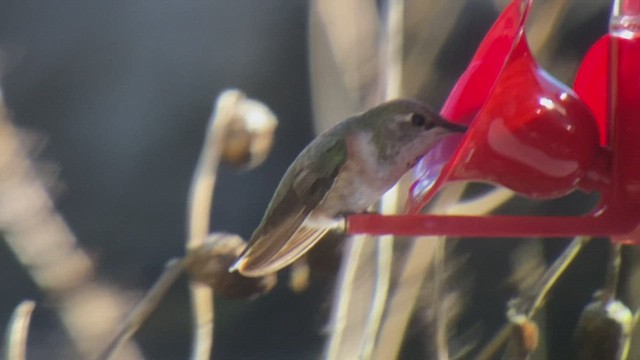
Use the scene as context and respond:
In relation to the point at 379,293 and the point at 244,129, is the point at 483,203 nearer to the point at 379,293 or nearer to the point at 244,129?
the point at 379,293

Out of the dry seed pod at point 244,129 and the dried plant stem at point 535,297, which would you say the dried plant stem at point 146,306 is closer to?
the dry seed pod at point 244,129

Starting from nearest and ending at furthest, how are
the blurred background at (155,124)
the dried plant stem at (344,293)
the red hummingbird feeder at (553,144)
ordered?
1. the red hummingbird feeder at (553,144)
2. the blurred background at (155,124)
3. the dried plant stem at (344,293)

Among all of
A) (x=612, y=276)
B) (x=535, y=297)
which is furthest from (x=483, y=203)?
(x=612, y=276)

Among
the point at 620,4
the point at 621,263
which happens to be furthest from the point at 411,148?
the point at 621,263

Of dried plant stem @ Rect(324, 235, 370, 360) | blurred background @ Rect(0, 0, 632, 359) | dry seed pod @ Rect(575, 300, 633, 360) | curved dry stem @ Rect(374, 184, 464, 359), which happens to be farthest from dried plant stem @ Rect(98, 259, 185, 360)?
dry seed pod @ Rect(575, 300, 633, 360)

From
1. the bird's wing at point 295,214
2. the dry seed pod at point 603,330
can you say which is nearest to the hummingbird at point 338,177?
the bird's wing at point 295,214

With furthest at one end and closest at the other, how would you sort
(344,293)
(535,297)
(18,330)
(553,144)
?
(535,297) → (344,293) → (18,330) → (553,144)

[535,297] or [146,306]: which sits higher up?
[146,306]
